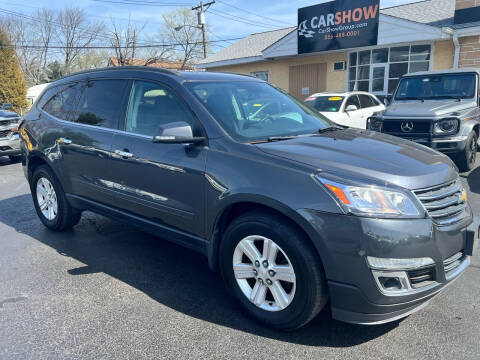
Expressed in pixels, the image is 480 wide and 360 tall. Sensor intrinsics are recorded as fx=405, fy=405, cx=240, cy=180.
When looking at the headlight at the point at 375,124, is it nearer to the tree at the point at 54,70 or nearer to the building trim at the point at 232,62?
the building trim at the point at 232,62

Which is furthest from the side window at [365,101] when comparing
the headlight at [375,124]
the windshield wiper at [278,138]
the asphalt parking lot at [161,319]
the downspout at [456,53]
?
the windshield wiper at [278,138]

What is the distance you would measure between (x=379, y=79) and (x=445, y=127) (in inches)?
367

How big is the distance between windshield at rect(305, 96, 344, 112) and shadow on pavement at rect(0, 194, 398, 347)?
728 cm

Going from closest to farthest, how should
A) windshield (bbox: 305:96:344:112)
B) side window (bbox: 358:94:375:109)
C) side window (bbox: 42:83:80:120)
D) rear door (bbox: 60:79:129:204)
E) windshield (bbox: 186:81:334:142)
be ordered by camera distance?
windshield (bbox: 186:81:334:142)
rear door (bbox: 60:79:129:204)
side window (bbox: 42:83:80:120)
windshield (bbox: 305:96:344:112)
side window (bbox: 358:94:375:109)

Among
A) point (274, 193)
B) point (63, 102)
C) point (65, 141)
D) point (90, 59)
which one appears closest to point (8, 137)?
point (63, 102)

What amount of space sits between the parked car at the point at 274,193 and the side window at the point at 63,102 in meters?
0.28

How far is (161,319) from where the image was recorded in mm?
2975

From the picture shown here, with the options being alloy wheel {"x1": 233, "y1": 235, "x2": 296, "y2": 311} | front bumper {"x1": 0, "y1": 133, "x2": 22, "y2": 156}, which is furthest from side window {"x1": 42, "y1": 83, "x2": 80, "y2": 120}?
front bumper {"x1": 0, "y1": 133, "x2": 22, "y2": 156}

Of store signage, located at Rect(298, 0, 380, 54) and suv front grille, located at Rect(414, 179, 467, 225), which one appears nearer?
suv front grille, located at Rect(414, 179, 467, 225)

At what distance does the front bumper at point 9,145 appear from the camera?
1009 centimetres

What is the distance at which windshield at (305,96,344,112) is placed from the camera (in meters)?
10.8

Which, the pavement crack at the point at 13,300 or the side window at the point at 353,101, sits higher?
the side window at the point at 353,101

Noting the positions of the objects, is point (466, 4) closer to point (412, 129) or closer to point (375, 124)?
point (375, 124)

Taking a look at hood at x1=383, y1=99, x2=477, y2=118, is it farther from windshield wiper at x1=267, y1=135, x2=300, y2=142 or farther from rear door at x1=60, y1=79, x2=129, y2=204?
rear door at x1=60, y1=79, x2=129, y2=204
